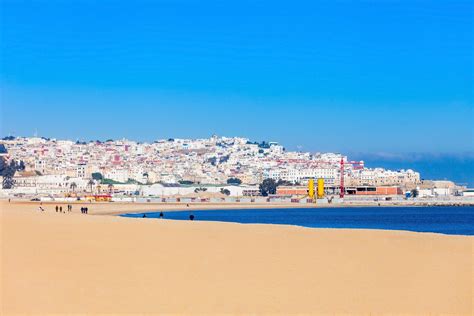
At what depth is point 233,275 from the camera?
1159cm

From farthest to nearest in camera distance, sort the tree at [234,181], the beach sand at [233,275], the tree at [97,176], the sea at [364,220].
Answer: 1. the tree at [234,181]
2. the tree at [97,176]
3. the sea at [364,220]
4. the beach sand at [233,275]

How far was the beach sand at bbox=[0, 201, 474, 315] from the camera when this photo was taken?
9430 millimetres

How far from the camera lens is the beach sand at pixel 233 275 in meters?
9.43

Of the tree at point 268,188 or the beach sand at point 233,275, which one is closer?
the beach sand at point 233,275

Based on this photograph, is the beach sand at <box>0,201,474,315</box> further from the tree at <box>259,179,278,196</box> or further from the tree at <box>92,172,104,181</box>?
the tree at <box>92,172,104,181</box>

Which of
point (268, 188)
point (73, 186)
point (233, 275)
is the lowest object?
point (233, 275)

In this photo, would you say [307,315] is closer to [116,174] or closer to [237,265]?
[237,265]

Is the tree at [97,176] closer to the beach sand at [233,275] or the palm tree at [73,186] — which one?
the palm tree at [73,186]

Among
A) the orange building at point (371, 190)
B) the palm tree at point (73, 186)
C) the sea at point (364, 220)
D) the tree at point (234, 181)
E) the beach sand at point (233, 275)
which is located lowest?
the beach sand at point (233, 275)

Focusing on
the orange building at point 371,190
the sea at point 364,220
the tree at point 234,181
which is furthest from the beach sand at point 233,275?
the tree at point 234,181

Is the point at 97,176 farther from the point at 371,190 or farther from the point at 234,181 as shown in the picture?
the point at 371,190

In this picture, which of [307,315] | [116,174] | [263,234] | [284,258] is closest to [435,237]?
[263,234]

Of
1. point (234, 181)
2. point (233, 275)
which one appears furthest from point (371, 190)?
point (233, 275)

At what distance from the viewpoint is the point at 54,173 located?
606 ft
